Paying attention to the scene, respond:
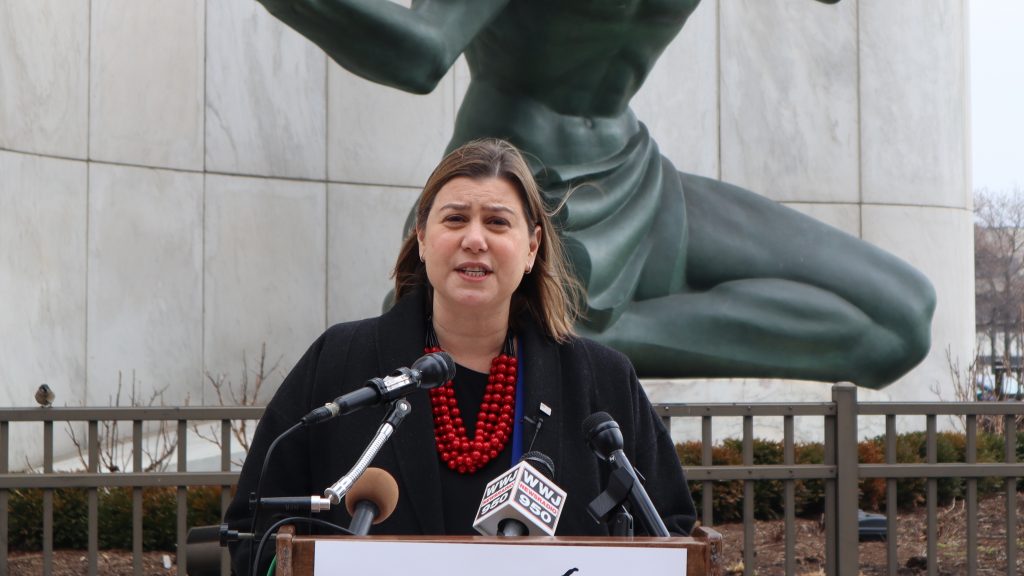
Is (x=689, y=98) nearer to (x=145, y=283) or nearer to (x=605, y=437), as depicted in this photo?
(x=145, y=283)

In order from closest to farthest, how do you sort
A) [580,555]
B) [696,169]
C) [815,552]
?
1. [580,555]
2. [815,552]
3. [696,169]

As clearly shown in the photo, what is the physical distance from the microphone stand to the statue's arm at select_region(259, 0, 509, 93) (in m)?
3.16

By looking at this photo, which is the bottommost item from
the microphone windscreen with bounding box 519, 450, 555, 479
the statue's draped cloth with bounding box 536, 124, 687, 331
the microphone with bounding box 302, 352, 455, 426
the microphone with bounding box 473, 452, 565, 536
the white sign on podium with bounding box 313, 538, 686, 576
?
the white sign on podium with bounding box 313, 538, 686, 576

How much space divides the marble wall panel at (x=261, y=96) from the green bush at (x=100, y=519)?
390 centimetres

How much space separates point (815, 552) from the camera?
19.7ft

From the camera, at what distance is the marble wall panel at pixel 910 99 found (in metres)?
11.3

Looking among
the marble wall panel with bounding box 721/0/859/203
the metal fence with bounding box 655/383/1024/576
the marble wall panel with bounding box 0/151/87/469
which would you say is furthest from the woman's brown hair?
the marble wall panel with bounding box 721/0/859/203

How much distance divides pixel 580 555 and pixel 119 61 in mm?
7644

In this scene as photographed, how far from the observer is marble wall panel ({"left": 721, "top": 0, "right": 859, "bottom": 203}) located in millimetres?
11125

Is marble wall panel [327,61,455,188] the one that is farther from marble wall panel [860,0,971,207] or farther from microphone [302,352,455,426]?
microphone [302,352,455,426]

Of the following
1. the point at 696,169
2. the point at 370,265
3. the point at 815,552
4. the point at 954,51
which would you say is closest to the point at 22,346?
the point at 370,265

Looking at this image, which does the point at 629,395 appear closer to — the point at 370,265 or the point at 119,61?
the point at 119,61

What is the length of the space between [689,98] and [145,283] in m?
4.59

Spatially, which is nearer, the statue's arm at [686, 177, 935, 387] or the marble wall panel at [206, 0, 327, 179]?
the statue's arm at [686, 177, 935, 387]
